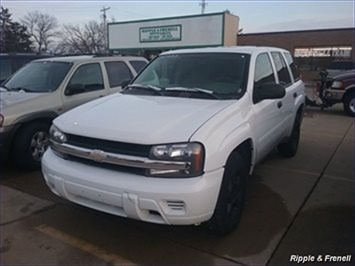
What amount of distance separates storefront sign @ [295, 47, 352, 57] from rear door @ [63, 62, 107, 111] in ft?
91.8

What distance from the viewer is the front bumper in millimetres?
2854

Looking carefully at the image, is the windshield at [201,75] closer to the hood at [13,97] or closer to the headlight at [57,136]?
the headlight at [57,136]

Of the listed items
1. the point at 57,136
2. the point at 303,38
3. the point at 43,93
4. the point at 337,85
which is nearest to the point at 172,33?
the point at 303,38

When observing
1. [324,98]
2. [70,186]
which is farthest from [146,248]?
[324,98]

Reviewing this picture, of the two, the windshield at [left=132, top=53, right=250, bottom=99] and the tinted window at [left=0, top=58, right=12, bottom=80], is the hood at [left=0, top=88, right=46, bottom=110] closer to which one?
the windshield at [left=132, top=53, right=250, bottom=99]

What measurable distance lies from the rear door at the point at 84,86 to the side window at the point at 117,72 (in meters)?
0.20

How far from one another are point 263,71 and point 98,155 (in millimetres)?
2490

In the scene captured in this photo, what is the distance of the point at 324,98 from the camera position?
40.0 feet

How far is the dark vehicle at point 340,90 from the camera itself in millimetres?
11711

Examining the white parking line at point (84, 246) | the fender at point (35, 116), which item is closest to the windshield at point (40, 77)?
the fender at point (35, 116)

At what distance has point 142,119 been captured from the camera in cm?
327

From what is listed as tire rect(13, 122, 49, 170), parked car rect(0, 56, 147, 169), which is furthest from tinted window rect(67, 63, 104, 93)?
tire rect(13, 122, 49, 170)

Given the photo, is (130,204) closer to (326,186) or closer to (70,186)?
(70,186)

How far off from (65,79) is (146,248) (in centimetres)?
357
